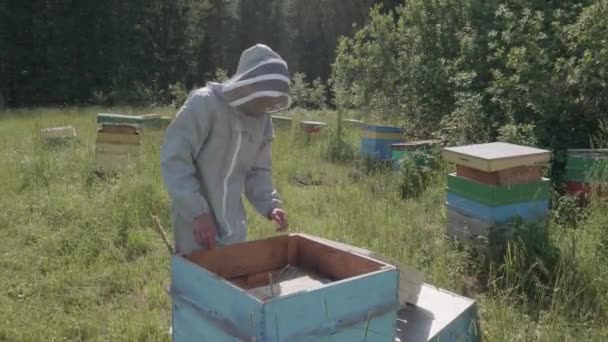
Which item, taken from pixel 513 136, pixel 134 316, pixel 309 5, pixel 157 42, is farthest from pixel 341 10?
pixel 134 316

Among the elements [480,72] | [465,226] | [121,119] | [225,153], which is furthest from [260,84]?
[121,119]

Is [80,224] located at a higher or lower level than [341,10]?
lower

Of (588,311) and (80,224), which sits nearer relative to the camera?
(588,311)

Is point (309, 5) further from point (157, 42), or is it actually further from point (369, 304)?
point (369, 304)

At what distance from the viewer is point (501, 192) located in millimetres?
3713

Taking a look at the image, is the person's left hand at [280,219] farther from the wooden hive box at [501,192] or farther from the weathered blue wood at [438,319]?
the wooden hive box at [501,192]

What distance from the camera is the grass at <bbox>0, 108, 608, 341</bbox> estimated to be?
2.99 metres

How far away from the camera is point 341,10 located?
26.0 metres

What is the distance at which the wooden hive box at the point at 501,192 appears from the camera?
371 cm

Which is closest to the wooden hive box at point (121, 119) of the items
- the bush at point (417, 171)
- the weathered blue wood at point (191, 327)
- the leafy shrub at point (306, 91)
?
the bush at point (417, 171)

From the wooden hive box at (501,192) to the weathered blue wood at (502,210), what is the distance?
0.09 feet

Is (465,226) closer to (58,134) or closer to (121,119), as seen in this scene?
(121,119)

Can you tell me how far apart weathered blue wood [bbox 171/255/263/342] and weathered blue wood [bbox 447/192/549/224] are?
2.54 m

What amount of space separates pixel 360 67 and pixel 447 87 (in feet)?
7.31
